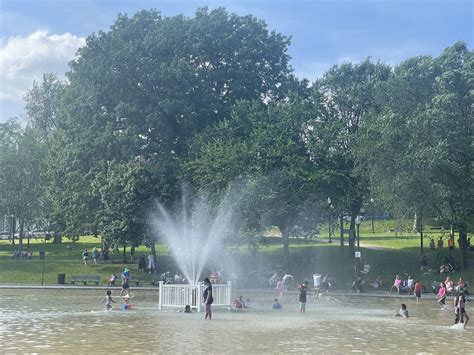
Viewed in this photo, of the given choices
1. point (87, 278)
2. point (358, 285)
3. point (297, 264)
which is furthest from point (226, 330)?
point (297, 264)

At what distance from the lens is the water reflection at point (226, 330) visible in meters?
19.5

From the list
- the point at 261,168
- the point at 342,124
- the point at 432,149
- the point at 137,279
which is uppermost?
the point at 342,124

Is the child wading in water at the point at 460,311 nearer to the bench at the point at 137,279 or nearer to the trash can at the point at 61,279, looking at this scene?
the bench at the point at 137,279

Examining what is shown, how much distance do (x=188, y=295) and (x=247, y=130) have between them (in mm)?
26694

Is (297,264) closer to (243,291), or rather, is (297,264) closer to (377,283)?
(377,283)

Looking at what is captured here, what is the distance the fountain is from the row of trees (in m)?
1.32

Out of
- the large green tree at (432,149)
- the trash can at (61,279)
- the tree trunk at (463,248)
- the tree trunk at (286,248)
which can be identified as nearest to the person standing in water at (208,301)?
the trash can at (61,279)

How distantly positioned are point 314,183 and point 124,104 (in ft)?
60.5

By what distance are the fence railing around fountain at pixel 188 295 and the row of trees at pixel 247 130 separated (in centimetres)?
1829

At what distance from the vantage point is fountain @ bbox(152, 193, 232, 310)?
5028cm

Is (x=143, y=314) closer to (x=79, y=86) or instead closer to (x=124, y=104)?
(x=124, y=104)

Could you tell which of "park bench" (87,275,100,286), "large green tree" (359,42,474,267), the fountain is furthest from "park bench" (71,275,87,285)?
"large green tree" (359,42,474,267)

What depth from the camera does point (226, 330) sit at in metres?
23.8

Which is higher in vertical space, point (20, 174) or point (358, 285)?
point (20, 174)
